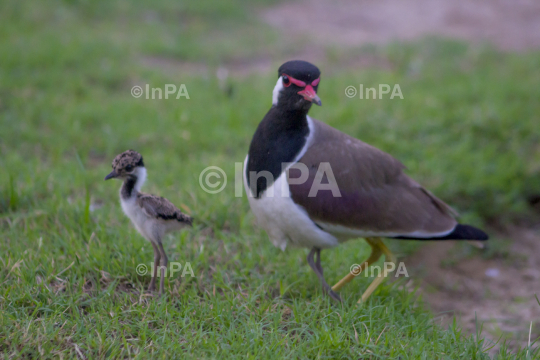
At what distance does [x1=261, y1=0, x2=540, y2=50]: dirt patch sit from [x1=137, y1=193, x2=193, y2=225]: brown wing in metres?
6.30

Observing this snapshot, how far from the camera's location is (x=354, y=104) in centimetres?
597

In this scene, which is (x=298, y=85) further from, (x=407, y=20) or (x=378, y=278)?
(x=407, y=20)

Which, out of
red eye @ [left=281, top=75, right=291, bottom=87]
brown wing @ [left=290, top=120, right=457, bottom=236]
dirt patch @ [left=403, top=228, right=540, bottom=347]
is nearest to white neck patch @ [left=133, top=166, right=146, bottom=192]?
brown wing @ [left=290, top=120, right=457, bottom=236]

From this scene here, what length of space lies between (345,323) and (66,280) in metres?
1.69

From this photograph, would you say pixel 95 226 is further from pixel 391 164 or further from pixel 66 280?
pixel 391 164

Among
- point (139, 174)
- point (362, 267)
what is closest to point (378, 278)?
point (362, 267)

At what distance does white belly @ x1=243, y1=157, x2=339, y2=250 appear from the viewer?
119 inches

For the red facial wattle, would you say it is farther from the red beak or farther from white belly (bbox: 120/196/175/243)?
white belly (bbox: 120/196/175/243)

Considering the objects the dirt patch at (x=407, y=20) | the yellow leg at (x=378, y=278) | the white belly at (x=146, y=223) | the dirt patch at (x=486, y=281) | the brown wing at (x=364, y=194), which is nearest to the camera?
the white belly at (x=146, y=223)

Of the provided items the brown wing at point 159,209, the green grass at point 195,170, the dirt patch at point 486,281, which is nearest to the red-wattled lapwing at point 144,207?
the brown wing at point 159,209

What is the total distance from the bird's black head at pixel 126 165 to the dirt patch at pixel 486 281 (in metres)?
2.45

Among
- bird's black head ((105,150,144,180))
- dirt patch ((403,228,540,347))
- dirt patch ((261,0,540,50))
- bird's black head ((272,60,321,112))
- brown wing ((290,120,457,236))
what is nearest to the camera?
bird's black head ((105,150,144,180))

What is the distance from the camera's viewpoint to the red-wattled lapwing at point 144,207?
2799 mm

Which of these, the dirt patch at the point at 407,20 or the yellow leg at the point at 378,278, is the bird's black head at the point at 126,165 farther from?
the dirt patch at the point at 407,20
